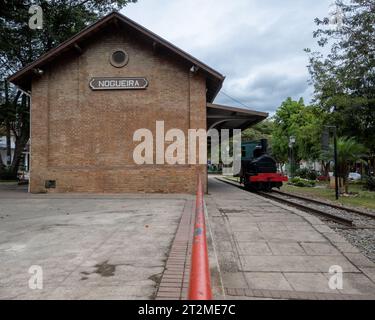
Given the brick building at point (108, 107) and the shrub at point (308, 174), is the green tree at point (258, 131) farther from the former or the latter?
the brick building at point (108, 107)

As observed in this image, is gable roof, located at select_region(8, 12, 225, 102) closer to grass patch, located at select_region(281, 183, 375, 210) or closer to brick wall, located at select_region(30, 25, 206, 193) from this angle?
brick wall, located at select_region(30, 25, 206, 193)

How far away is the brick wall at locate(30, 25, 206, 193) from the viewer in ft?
47.6

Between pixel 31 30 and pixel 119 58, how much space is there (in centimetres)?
1109

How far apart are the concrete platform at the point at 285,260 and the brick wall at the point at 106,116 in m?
6.94

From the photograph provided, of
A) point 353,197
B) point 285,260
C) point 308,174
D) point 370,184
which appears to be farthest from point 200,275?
point 308,174

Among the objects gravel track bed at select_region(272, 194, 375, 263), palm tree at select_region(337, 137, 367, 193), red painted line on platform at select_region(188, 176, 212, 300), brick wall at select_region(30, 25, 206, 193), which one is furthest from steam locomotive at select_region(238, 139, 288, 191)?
red painted line on platform at select_region(188, 176, 212, 300)

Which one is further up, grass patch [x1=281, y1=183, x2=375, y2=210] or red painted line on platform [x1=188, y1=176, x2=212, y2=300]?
red painted line on platform [x1=188, y1=176, x2=212, y2=300]

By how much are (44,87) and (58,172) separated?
368 cm

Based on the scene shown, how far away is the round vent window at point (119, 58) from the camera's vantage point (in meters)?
14.8

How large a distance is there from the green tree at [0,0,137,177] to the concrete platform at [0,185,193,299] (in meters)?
15.7

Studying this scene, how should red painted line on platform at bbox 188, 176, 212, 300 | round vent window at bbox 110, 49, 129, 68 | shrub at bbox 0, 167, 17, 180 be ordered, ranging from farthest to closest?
1. shrub at bbox 0, 167, 17, 180
2. round vent window at bbox 110, 49, 129, 68
3. red painted line on platform at bbox 188, 176, 212, 300

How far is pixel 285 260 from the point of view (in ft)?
16.9

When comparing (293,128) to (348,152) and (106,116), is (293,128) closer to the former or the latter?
(348,152)

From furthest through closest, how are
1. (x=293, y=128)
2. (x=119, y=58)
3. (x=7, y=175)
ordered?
1. (x=293, y=128)
2. (x=7, y=175)
3. (x=119, y=58)
